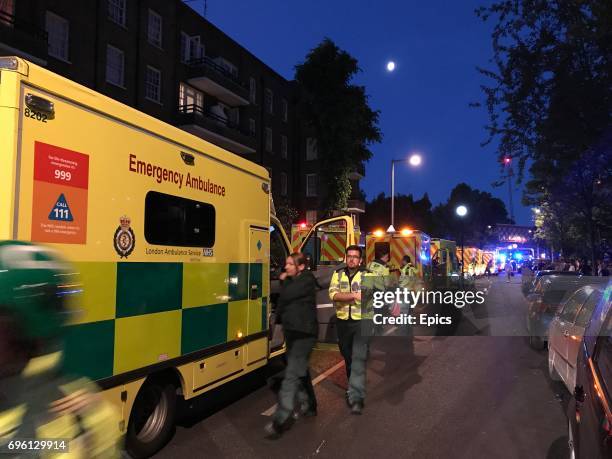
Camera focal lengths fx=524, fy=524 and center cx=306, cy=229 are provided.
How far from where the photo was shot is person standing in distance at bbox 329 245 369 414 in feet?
19.2

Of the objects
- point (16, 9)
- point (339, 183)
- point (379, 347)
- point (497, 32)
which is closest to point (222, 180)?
point (379, 347)

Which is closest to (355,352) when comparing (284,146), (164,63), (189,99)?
(164,63)

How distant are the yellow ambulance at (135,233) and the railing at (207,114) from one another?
21272 millimetres

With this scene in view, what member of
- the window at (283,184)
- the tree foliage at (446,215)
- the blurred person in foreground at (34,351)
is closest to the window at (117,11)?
the window at (283,184)

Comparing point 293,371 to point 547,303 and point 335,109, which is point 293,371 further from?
point 335,109

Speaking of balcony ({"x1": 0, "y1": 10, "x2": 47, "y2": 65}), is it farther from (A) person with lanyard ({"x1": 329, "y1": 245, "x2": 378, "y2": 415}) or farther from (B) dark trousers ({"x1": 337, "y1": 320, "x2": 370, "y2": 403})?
(B) dark trousers ({"x1": 337, "y1": 320, "x2": 370, "y2": 403})

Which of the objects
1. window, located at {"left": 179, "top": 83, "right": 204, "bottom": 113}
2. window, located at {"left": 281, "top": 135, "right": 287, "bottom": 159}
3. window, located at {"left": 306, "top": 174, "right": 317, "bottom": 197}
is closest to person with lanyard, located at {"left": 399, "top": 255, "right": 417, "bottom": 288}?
window, located at {"left": 179, "top": 83, "right": 204, "bottom": 113}

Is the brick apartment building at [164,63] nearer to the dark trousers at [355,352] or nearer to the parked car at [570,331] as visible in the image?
the dark trousers at [355,352]

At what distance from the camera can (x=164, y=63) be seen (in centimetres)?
2528

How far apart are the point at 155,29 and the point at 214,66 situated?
3830 mm

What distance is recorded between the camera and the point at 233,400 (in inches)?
250

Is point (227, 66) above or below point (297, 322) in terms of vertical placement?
above

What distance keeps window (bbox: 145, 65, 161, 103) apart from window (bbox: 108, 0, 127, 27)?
233 cm

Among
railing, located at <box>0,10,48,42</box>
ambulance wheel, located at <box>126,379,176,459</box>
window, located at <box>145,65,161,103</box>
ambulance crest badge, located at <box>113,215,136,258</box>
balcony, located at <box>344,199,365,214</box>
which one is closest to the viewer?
ambulance crest badge, located at <box>113,215,136,258</box>
